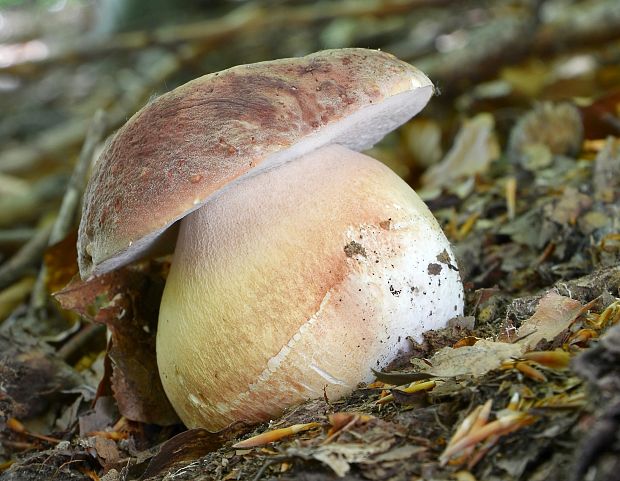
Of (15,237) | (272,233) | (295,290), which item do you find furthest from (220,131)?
(15,237)

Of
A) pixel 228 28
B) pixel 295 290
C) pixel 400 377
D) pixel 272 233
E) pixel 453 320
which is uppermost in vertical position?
pixel 228 28

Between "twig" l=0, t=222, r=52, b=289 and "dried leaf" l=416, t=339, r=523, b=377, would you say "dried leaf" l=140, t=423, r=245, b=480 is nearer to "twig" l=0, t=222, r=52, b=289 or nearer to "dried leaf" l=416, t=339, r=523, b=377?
"dried leaf" l=416, t=339, r=523, b=377

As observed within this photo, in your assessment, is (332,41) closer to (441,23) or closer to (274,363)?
(441,23)

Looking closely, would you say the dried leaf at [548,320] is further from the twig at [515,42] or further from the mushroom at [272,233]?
the twig at [515,42]

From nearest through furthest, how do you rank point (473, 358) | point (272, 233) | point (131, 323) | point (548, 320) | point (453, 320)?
point (473, 358), point (548, 320), point (272, 233), point (453, 320), point (131, 323)

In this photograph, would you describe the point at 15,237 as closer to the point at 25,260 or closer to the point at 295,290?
the point at 25,260

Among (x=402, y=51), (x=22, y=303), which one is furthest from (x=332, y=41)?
(x=22, y=303)

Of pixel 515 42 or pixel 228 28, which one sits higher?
pixel 228 28

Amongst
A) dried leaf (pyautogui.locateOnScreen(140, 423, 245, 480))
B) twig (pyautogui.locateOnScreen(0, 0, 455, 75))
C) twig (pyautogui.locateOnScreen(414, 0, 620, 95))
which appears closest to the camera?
dried leaf (pyautogui.locateOnScreen(140, 423, 245, 480))

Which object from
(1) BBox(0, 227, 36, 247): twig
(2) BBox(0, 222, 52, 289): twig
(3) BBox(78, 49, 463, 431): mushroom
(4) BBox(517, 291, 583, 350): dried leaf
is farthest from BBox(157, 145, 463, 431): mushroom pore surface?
(1) BBox(0, 227, 36, 247): twig
